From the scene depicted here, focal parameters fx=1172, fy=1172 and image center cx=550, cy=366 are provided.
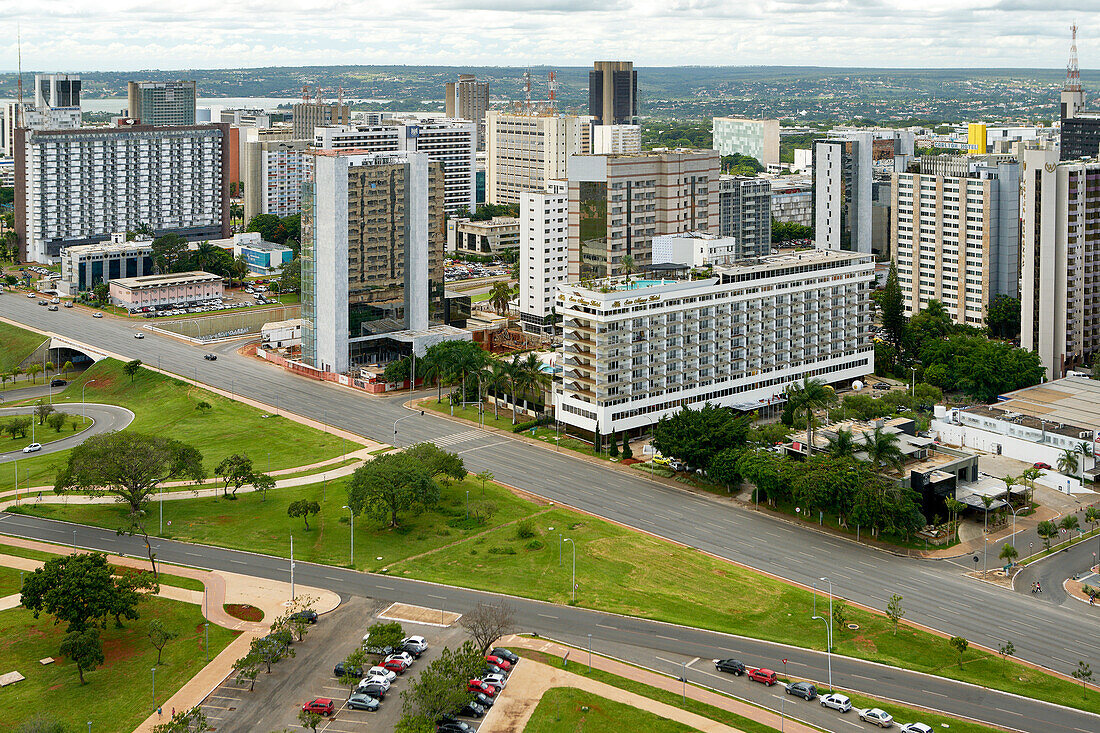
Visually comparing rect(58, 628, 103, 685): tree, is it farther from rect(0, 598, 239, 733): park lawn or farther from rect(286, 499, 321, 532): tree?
rect(286, 499, 321, 532): tree

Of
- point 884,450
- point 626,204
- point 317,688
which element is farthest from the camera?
point 626,204

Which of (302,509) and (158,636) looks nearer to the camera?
(158,636)

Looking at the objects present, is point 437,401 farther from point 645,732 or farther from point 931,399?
point 645,732

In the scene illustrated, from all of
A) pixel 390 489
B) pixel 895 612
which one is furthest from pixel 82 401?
pixel 895 612

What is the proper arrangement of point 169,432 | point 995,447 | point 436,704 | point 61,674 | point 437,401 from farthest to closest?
point 437,401
point 169,432
point 995,447
point 61,674
point 436,704

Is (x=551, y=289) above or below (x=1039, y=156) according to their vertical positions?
below

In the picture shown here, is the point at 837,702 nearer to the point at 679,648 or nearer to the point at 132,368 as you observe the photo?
the point at 679,648

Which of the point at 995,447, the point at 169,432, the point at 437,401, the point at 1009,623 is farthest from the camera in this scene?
the point at 437,401

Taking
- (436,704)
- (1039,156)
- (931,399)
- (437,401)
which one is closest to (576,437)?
(437,401)
